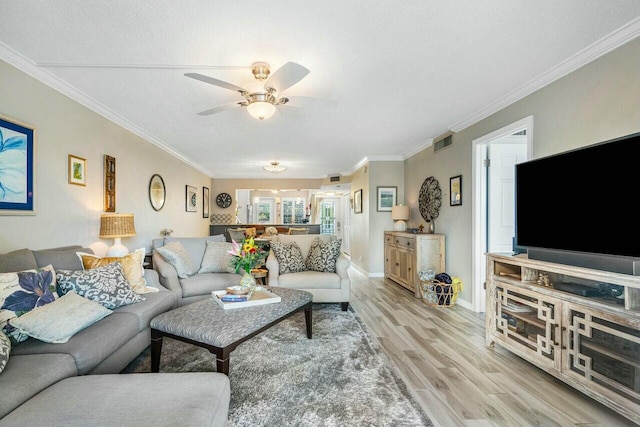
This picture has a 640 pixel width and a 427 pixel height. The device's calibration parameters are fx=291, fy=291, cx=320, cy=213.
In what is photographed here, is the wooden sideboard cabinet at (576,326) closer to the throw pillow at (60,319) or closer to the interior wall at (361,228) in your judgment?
the throw pillow at (60,319)

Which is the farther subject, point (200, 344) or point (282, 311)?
point (282, 311)

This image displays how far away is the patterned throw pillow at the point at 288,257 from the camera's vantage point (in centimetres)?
385

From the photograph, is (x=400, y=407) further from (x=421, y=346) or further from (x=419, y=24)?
(x=419, y=24)

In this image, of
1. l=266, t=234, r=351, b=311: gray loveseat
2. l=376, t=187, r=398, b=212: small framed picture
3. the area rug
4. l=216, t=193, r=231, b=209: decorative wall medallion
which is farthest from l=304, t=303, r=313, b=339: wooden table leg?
l=216, t=193, r=231, b=209: decorative wall medallion

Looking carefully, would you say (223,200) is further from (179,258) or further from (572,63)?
(572,63)

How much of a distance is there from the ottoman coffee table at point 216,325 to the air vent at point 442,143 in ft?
11.1

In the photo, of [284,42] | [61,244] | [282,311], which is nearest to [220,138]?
[61,244]

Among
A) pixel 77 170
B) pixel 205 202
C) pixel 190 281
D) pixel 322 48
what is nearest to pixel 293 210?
pixel 205 202

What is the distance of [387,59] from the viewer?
90.7 inches

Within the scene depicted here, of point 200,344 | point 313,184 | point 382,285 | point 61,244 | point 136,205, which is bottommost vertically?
point 382,285

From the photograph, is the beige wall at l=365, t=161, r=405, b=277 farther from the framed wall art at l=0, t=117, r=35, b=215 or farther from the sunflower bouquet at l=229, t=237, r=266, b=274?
the framed wall art at l=0, t=117, r=35, b=215

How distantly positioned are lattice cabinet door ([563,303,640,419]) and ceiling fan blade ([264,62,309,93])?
2.38m

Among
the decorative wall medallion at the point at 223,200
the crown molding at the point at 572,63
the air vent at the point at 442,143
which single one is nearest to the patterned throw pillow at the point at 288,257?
the air vent at the point at 442,143

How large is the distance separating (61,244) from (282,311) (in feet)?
7.63
